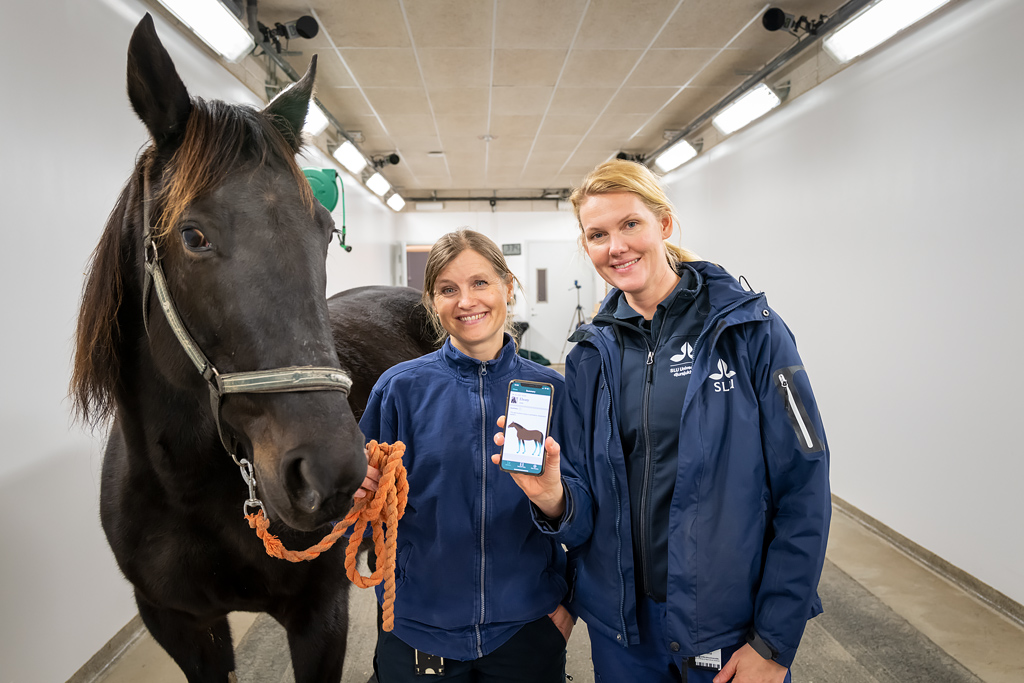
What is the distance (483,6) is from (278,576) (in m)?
3.42

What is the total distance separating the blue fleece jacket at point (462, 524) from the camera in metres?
1.04

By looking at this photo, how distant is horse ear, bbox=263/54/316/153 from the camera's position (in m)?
1.15

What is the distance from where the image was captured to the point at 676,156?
6262 mm

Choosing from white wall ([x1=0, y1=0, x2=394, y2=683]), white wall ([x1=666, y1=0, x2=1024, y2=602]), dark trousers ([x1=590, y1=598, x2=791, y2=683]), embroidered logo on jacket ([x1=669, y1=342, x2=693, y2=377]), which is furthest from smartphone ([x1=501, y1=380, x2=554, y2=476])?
white wall ([x1=666, y1=0, x2=1024, y2=602])

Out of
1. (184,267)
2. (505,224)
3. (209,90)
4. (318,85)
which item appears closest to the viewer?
(184,267)

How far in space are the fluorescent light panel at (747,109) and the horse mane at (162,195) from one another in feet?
13.8

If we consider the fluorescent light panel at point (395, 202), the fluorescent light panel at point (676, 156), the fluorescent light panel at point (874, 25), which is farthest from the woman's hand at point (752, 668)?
the fluorescent light panel at point (395, 202)

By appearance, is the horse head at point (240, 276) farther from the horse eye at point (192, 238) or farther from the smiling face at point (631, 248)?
the smiling face at point (631, 248)

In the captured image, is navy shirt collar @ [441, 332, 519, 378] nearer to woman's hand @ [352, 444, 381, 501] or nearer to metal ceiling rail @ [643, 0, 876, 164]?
woman's hand @ [352, 444, 381, 501]

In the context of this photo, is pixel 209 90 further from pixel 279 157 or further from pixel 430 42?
pixel 279 157

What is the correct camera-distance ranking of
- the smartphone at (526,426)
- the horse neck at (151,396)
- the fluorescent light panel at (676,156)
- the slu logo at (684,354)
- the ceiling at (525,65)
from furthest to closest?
the fluorescent light panel at (676,156) → the ceiling at (525,65) → the horse neck at (151,396) → the slu logo at (684,354) → the smartphone at (526,426)

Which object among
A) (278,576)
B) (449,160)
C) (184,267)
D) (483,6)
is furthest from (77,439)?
(449,160)

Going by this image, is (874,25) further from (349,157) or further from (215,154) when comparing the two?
(349,157)

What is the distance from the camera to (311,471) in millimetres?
800
